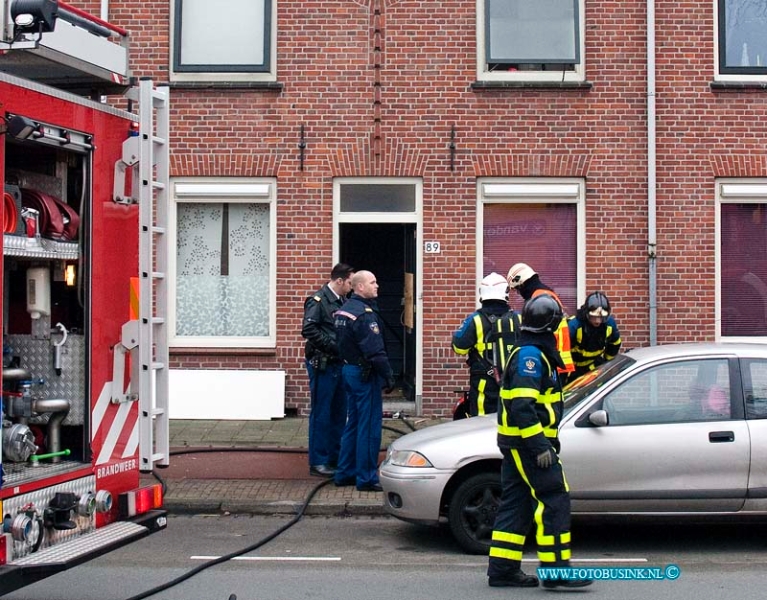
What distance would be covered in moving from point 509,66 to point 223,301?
464 centimetres

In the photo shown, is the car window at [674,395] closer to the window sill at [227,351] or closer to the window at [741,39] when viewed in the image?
the window sill at [227,351]

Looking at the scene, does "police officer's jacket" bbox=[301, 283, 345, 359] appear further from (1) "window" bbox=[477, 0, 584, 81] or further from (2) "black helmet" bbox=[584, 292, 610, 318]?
(1) "window" bbox=[477, 0, 584, 81]

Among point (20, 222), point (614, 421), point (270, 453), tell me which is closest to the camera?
point (20, 222)

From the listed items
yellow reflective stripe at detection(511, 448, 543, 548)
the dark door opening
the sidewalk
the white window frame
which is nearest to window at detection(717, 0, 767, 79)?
the white window frame

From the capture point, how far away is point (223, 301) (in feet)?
47.0

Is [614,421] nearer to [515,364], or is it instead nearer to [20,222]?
[515,364]

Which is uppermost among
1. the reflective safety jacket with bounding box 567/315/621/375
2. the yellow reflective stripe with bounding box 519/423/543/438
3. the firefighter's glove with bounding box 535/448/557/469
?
the reflective safety jacket with bounding box 567/315/621/375

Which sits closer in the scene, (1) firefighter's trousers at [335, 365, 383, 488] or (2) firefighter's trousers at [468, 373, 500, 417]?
(2) firefighter's trousers at [468, 373, 500, 417]

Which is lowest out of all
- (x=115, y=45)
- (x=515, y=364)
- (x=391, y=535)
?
(x=391, y=535)

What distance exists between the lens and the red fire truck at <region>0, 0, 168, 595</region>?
5.68m

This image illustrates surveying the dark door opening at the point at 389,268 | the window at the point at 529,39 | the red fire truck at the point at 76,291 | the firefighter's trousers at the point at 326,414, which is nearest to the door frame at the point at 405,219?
the dark door opening at the point at 389,268

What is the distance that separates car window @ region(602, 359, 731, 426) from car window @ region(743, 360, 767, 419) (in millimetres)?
→ 140

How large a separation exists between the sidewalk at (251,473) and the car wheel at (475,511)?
5.25 ft

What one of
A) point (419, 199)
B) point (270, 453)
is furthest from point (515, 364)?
point (419, 199)
